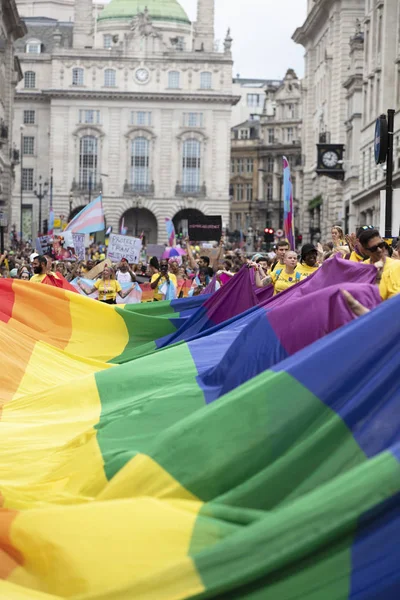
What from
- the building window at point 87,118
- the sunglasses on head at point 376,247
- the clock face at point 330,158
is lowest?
the sunglasses on head at point 376,247

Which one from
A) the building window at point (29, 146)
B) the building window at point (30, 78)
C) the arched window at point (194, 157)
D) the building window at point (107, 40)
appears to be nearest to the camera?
the arched window at point (194, 157)

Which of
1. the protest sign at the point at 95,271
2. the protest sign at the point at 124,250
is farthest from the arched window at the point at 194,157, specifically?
the protest sign at the point at 95,271

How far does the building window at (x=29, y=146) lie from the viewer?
115625 mm

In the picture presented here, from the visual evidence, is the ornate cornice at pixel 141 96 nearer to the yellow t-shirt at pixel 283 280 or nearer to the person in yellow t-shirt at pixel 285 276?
the person in yellow t-shirt at pixel 285 276

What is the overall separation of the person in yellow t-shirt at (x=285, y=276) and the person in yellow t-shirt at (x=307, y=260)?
0.06 meters

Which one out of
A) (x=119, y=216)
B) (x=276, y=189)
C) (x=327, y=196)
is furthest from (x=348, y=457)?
(x=276, y=189)

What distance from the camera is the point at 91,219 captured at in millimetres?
31406

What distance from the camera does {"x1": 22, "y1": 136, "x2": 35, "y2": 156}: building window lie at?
116 m

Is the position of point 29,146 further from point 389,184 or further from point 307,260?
point 307,260

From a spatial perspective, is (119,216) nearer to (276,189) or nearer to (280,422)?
(276,189)

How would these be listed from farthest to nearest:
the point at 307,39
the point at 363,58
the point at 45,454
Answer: the point at 307,39 < the point at 363,58 < the point at 45,454

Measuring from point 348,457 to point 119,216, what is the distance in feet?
352

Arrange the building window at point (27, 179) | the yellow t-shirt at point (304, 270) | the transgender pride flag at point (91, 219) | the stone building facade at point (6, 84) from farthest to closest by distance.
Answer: the building window at point (27, 179) → the stone building facade at point (6, 84) → the transgender pride flag at point (91, 219) → the yellow t-shirt at point (304, 270)

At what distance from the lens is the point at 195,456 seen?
604 centimetres
